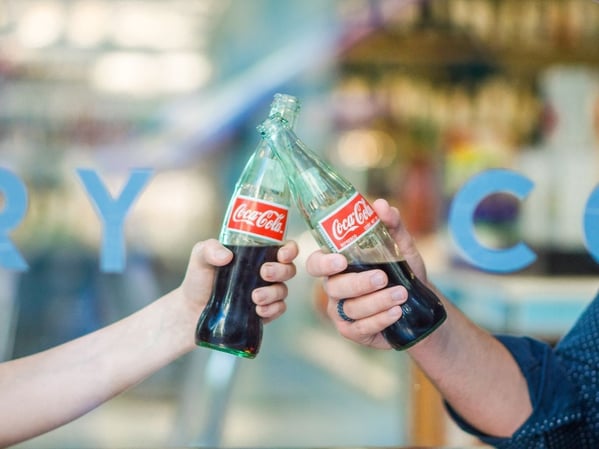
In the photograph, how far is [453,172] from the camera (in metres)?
2.77

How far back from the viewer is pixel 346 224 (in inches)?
29.4

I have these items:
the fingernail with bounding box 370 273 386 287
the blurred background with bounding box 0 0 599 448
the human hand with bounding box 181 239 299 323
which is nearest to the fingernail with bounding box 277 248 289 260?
the human hand with bounding box 181 239 299 323

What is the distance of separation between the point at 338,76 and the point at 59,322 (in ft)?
6.44

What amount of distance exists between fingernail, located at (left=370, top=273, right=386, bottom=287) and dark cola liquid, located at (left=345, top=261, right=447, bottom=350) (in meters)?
0.03

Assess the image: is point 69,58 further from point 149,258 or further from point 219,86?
point 149,258

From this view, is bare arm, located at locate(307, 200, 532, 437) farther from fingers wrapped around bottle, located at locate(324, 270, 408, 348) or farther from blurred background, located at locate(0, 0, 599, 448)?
blurred background, located at locate(0, 0, 599, 448)

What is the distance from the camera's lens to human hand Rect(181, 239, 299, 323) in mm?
795

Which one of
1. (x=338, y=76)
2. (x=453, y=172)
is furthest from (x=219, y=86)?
(x=453, y=172)

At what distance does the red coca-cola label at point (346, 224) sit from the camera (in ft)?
2.45

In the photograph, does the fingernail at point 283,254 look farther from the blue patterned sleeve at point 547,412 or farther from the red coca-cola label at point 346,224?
the blue patterned sleeve at point 547,412

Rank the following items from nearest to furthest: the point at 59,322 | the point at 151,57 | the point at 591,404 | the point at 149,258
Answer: the point at 591,404 → the point at 59,322 → the point at 149,258 → the point at 151,57

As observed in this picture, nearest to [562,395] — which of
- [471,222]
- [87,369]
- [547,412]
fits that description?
[547,412]

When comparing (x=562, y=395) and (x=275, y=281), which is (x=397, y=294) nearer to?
(x=275, y=281)

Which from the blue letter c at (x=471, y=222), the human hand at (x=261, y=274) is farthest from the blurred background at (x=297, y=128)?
the human hand at (x=261, y=274)
